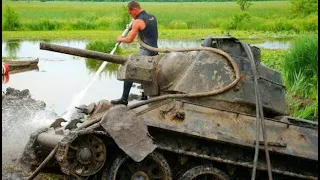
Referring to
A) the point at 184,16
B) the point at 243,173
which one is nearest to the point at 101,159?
the point at 243,173

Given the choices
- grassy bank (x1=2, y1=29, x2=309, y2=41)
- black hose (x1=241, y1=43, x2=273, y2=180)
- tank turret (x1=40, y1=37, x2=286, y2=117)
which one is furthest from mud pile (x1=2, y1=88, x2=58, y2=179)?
grassy bank (x1=2, y1=29, x2=309, y2=41)

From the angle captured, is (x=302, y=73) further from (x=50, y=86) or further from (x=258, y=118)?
(x=50, y=86)

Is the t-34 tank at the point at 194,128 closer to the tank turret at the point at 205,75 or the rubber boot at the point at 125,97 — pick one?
the tank turret at the point at 205,75

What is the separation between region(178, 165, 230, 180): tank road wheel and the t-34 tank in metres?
0.01

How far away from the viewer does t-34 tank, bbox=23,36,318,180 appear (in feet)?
26.9

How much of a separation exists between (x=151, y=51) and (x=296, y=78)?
6.52 meters

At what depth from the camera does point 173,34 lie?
135ft

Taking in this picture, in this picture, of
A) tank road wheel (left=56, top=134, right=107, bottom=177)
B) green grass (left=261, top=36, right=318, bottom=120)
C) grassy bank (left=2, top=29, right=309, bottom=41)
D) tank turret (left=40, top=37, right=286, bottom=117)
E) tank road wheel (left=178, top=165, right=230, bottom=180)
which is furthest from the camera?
grassy bank (left=2, top=29, right=309, bottom=41)

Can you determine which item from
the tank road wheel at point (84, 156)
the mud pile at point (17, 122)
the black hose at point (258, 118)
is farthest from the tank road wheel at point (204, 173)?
the mud pile at point (17, 122)

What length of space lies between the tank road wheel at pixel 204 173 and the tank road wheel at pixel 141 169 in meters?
0.29

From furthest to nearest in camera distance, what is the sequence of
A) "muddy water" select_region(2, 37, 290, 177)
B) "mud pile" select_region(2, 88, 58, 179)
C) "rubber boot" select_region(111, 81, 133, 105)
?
"muddy water" select_region(2, 37, 290, 177) < "mud pile" select_region(2, 88, 58, 179) < "rubber boot" select_region(111, 81, 133, 105)

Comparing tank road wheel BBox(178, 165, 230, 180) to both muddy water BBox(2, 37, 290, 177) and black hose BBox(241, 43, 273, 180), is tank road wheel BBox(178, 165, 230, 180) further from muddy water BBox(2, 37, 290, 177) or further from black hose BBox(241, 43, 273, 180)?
muddy water BBox(2, 37, 290, 177)

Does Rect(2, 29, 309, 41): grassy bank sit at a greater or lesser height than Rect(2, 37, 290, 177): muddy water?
lesser

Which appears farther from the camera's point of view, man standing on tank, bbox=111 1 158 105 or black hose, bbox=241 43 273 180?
man standing on tank, bbox=111 1 158 105
